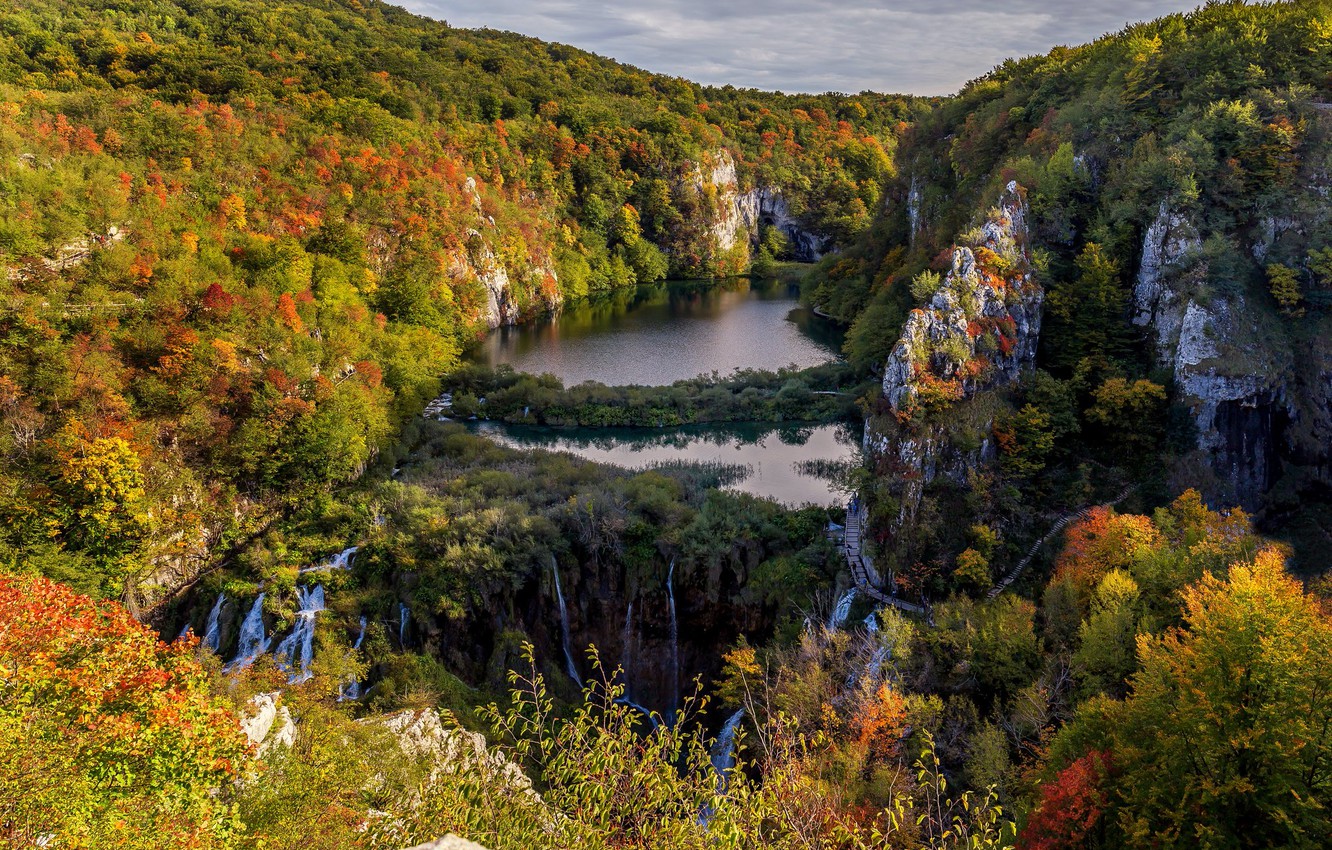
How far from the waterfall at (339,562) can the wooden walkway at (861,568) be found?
62.9 ft

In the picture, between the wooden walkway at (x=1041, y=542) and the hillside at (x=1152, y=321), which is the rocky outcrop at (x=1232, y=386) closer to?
the hillside at (x=1152, y=321)

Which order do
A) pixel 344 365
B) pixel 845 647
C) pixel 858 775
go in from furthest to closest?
pixel 344 365 < pixel 845 647 < pixel 858 775

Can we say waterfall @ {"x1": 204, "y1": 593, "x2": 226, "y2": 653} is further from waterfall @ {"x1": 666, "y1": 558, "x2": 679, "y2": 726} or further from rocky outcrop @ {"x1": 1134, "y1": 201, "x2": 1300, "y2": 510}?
rocky outcrop @ {"x1": 1134, "y1": 201, "x2": 1300, "y2": 510}

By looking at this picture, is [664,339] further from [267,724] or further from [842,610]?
[267,724]

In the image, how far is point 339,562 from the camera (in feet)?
93.6

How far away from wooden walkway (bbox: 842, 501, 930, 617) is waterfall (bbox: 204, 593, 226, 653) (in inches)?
909

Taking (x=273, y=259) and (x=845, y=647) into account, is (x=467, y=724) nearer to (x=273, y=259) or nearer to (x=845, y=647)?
(x=845, y=647)

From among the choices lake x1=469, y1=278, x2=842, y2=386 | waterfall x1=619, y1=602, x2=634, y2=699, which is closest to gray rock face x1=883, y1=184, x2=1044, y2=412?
waterfall x1=619, y1=602, x2=634, y2=699

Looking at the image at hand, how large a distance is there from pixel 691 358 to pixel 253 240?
3060 centimetres

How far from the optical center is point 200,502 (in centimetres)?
3156

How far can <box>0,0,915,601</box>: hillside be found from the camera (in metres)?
29.5

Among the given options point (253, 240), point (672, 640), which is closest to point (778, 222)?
point (253, 240)

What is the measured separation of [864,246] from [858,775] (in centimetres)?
6061

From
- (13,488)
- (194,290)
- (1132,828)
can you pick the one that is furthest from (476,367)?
(1132,828)
